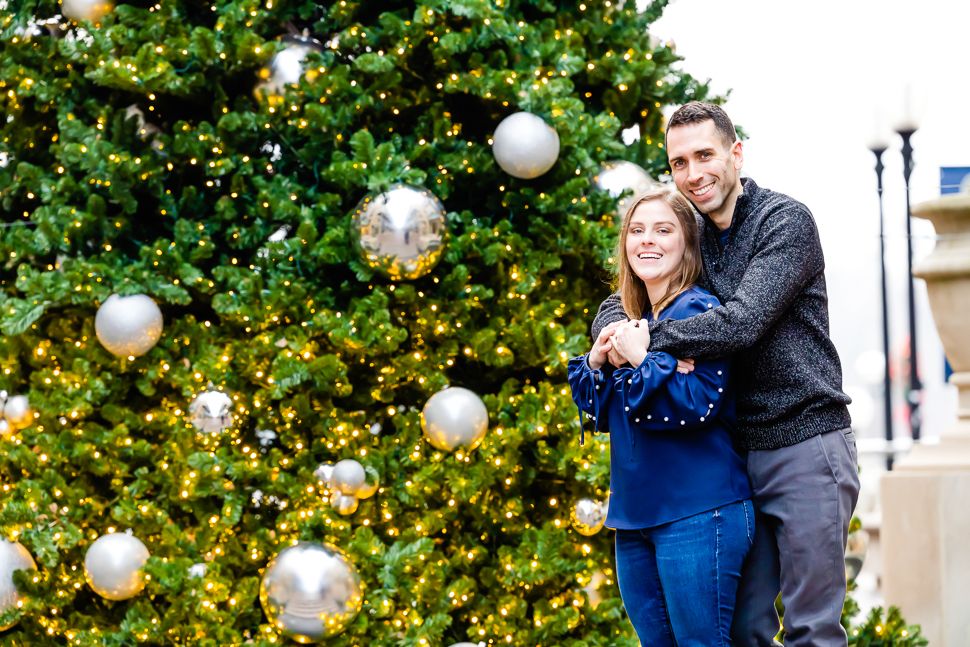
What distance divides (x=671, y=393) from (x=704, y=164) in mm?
488

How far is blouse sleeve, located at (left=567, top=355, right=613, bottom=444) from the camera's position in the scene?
66.6 inches

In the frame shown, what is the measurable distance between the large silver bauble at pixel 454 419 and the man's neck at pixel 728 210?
120 cm

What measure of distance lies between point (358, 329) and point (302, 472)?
1.71ft

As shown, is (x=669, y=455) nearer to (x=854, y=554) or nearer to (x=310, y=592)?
(x=310, y=592)

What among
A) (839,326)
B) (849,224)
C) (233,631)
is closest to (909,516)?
(233,631)

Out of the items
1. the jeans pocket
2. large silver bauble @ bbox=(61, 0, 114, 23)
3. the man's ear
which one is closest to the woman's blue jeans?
the jeans pocket

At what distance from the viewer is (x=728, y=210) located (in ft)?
5.85

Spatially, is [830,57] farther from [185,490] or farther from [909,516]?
[185,490]

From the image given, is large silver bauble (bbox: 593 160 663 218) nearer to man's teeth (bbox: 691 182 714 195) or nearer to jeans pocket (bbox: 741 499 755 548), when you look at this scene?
man's teeth (bbox: 691 182 714 195)

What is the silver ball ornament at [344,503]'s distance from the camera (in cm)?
281

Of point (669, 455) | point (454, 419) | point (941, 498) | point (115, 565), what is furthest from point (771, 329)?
point (941, 498)

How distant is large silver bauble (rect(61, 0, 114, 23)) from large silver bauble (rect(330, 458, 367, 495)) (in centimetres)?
180

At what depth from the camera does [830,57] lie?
7355mm

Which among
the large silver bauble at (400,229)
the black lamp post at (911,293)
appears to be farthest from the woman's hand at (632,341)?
the black lamp post at (911,293)
